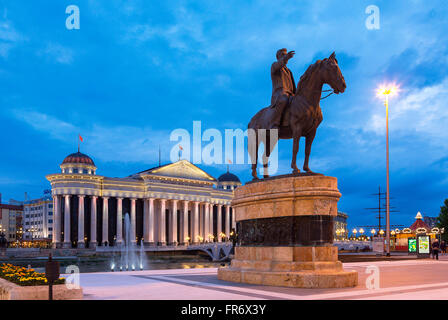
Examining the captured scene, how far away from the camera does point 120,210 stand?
107 m

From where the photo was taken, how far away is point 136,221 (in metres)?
112

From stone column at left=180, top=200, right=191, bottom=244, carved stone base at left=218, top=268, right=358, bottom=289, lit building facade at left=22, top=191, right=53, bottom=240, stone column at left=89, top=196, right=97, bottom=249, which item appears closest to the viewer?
carved stone base at left=218, top=268, right=358, bottom=289

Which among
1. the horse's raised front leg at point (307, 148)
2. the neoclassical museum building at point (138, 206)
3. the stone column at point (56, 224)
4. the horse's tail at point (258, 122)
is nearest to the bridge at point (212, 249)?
the neoclassical museum building at point (138, 206)

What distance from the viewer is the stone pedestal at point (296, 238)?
14289 millimetres

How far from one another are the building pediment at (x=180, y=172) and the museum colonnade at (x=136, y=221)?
661cm

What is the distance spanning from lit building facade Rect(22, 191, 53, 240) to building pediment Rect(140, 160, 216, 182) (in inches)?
2445

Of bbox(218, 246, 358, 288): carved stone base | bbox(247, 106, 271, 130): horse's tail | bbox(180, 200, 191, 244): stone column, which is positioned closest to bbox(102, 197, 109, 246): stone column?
bbox(180, 200, 191, 244): stone column

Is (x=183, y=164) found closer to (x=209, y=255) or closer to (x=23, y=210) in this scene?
(x=209, y=255)

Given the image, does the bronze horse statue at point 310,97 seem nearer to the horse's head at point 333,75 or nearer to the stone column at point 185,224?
the horse's head at point 333,75

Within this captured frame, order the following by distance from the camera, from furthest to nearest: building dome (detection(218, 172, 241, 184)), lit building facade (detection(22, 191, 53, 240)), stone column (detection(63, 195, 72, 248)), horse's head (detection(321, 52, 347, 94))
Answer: lit building facade (detection(22, 191, 53, 240)), building dome (detection(218, 172, 241, 184)), stone column (detection(63, 195, 72, 248)), horse's head (detection(321, 52, 347, 94))

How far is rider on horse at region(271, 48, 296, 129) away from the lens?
1692 cm

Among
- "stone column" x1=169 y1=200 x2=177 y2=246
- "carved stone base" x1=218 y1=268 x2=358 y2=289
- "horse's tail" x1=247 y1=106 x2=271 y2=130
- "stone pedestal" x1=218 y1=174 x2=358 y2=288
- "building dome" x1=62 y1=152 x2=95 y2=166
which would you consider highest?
"building dome" x1=62 y1=152 x2=95 y2=166

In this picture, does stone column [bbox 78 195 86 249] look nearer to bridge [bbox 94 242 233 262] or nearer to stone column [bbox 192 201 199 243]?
bridge [bbox 94 242 233 262]

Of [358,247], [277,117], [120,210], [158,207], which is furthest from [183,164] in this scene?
[277,117]
